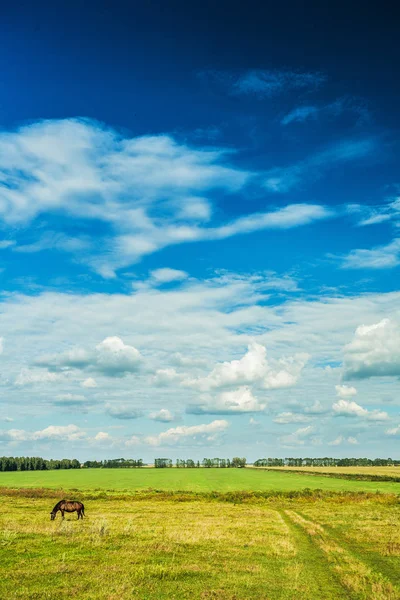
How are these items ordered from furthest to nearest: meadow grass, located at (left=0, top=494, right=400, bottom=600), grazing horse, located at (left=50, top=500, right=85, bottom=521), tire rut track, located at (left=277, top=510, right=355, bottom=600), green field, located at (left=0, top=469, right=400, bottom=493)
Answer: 1. green field, located at (left=0, top=469, right=400, bottom=493)
2. grazing horse, located at (left=50, top=500, right=85, bottom=521)
3. meadow grass, located at (left=0, top=494, right=400, bottom=600)
4. tire rut track, located at (left=277, top=510, right=355, bottom=600)

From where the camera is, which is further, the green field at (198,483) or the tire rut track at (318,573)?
the green field at (198,483)

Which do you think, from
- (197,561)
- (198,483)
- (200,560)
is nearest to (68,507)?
(200,560)

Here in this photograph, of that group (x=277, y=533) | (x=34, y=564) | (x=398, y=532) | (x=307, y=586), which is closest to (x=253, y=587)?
(x=307, y=586)

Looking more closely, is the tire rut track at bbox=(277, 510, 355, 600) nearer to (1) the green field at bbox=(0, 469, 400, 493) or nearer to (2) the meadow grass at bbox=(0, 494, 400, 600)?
(2) the meadow grass at bbox=(0, 494, 400, 600)

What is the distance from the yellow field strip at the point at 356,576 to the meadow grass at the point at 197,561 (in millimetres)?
48

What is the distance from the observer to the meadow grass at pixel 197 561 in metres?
17.8

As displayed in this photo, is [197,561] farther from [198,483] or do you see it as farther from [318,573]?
[198,483]

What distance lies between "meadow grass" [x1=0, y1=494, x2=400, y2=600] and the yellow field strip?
0.05 m

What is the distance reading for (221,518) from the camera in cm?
4419

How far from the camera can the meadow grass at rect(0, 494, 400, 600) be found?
58.5 ft

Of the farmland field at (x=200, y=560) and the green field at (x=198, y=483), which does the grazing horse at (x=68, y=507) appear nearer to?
the farmland field at (x=200, y=560)

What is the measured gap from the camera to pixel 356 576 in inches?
795

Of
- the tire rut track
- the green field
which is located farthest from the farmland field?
the green field

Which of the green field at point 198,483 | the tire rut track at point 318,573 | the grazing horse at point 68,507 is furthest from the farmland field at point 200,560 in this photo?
the green field at point 198,483
